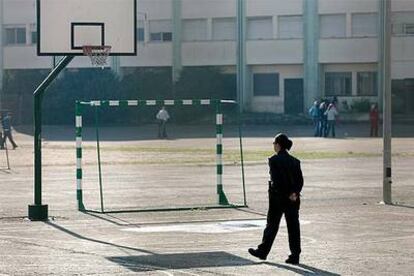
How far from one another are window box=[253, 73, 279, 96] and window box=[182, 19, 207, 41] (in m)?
4.71

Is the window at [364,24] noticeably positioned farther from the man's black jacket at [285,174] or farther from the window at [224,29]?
the man's black jacket at [285,174]

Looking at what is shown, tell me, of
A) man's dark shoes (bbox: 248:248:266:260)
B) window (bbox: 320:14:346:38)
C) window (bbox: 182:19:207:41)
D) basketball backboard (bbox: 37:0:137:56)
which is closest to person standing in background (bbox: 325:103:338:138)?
window (bbox: 320:14:346:38)

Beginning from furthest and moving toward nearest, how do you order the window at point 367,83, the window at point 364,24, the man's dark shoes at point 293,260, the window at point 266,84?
the window at point 266,84, the window at point 367,83, the window at point 364,24, the man's dark shoes at point 293,260

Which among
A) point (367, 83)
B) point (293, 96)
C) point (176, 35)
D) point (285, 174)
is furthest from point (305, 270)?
point (176, 35)

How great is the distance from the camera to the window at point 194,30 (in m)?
78.2

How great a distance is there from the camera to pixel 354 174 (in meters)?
31.8

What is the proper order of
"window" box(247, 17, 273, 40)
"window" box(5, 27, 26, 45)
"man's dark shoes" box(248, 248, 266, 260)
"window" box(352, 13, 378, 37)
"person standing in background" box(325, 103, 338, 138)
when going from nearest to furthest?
1. "man's dark shoes" box(248, 248, 266, 260)
2. "person standing in background" box(325, 103, 338, 138)
3. "window" box(352, 13, 378, 37)
4. "window" box(247, 17, 273, 40)
5. "window" box(5, 27, 26, 45)

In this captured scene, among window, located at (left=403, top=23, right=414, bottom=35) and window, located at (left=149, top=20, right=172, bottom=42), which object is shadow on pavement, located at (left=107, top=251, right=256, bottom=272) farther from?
window, located at (left=149, top=20, right=172, bottom=42)

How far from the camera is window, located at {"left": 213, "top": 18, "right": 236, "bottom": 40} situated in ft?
254

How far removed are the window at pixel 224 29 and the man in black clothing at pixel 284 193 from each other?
6322 cm

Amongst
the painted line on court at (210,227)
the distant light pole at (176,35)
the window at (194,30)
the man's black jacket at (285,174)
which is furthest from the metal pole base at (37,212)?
the window at (194,30)

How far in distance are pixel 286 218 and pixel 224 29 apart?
6379 centimetres

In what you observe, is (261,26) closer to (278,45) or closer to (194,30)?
(278,45)

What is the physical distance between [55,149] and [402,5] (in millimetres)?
31780
